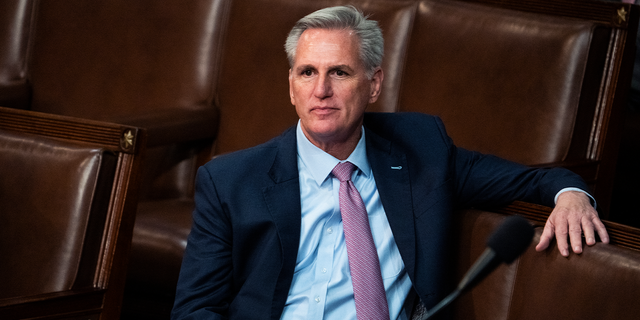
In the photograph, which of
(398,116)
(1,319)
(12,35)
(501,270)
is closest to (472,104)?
(398,116)

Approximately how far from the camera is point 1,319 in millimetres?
1339

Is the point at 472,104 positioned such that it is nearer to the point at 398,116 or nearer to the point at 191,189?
the point at 398,116

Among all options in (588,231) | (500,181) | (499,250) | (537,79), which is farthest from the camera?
(537,79)

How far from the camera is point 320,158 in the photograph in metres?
1.49

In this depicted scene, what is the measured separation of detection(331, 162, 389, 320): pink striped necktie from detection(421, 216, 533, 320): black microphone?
51cm

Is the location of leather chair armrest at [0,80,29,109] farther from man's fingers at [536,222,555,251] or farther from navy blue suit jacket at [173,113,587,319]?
man's fingers at [536,222,555,251]

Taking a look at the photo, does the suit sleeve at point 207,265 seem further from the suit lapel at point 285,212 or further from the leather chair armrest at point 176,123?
the leather chair armrest at point 176,123

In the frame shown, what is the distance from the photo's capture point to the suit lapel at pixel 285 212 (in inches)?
55.1

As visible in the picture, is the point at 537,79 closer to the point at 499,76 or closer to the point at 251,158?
the point at 499,76

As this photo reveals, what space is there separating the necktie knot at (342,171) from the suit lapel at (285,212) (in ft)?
0.26

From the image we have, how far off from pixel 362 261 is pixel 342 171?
0.61 feet

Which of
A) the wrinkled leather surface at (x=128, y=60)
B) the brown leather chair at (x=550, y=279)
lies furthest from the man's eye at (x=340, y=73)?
the wrinkled leather surface at (x=128, y=60)

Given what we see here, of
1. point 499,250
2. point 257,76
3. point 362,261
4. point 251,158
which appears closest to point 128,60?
point 257,76

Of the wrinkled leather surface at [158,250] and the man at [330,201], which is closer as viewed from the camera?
the man at [330,201]
